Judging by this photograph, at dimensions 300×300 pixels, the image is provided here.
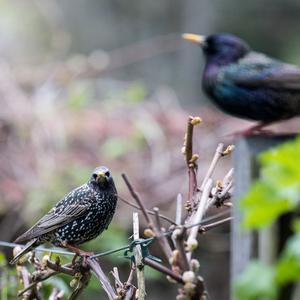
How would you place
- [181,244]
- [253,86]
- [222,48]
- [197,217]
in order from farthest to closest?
[222,48], [253,86], [197,217], [181,244]

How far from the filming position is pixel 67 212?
11.1ft

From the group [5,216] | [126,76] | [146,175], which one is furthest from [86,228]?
[126,76]

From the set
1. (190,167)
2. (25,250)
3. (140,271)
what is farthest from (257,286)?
(25,250)

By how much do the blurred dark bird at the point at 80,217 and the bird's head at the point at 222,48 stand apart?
1672 millimetres

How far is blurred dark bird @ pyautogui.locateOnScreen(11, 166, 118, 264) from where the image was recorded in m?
3.31

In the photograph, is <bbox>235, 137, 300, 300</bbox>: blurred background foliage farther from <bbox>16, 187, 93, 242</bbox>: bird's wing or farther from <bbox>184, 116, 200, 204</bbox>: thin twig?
<bbox>16, 187, 93, 242</bbox>: bird's wing

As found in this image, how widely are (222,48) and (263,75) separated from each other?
60cm

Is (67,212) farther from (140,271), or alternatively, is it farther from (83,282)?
(140,271)

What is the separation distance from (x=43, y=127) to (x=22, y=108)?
261mm

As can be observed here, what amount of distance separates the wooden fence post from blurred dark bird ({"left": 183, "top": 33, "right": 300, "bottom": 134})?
2.08 metres

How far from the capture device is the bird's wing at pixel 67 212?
10.9 feet

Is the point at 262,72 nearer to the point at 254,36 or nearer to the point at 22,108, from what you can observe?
the point at 22,108

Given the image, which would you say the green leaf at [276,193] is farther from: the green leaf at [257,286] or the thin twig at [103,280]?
the thin twig at [103,280]

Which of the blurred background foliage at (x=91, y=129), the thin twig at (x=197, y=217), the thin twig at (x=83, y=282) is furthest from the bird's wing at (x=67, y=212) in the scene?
the thin twig at (x=197, y=217)
